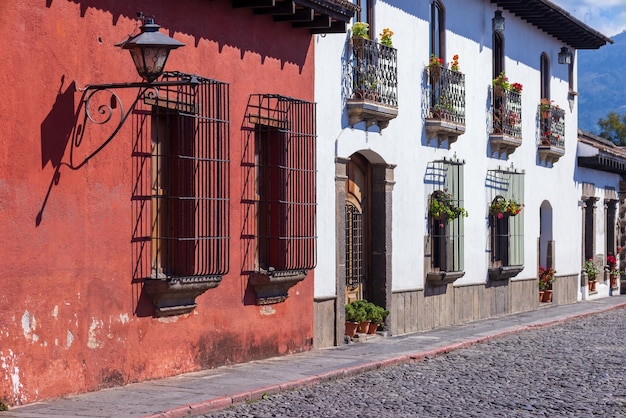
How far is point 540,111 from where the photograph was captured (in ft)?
83.0

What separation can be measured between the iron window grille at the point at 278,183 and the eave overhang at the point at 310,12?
940 millimetres

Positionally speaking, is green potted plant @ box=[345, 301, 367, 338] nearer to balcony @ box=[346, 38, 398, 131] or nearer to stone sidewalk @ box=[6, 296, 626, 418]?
stone sidewalk @ box=[6, 296, 626, 418]

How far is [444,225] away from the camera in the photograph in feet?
64.0

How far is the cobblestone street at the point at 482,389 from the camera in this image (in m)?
10.1

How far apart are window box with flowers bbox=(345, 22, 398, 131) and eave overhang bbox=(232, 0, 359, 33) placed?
102 centimetres

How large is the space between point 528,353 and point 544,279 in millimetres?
10890

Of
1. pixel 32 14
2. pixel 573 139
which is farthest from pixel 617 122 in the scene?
pixel 32 14

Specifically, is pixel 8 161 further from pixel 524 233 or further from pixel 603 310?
pixel 603 310

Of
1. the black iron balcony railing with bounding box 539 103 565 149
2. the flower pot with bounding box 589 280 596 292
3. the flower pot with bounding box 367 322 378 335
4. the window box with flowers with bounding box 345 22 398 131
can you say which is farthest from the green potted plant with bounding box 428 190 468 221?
the flower pot with bounding box 589 280 596 292

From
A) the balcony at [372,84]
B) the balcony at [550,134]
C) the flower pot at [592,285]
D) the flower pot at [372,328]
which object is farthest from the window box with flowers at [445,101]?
the flower pot at [592,285]

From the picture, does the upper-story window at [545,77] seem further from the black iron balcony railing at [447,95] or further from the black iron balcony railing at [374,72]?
the black iron balcony railing at [374,72]

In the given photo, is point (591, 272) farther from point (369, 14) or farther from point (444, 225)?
point (369, 14)

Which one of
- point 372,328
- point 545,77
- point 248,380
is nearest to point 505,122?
point 545,77

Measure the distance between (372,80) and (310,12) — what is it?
8.70 feet
